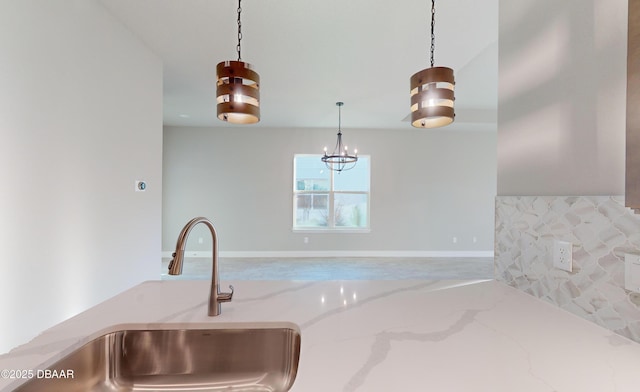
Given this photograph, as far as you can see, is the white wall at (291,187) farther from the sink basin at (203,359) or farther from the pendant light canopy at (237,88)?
the sink basin at (203,359)

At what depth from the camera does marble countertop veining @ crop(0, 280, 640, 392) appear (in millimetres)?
583

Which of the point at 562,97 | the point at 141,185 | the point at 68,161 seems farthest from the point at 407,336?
the point at 141,185

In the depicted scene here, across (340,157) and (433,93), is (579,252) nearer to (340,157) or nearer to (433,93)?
(433,93)

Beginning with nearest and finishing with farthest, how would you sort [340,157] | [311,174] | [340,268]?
[340,157] → [340,268] → [311,174]

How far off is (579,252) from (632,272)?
15 centimetres

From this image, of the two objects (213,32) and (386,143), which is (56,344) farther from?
(386,143)

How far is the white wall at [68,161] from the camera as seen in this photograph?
63.0 inches

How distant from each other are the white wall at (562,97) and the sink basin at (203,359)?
1110 mm

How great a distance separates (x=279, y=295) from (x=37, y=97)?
203 cm

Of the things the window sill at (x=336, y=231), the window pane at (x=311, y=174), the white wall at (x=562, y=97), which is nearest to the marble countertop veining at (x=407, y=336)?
the white wall at (x=562, y=97)

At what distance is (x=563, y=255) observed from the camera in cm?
96

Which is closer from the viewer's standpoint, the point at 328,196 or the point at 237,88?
the point at 237,88

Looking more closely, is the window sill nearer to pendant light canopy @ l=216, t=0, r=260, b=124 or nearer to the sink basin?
pendant light canopy @ l=216, t=0, r=260, b=124

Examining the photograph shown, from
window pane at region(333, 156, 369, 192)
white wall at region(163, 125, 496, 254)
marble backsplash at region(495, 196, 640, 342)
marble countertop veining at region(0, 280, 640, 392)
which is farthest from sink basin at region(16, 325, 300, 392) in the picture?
window pane at region(333, 156, 369, 192)
